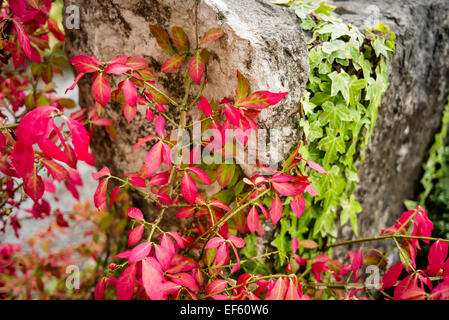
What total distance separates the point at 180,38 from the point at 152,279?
986 mm

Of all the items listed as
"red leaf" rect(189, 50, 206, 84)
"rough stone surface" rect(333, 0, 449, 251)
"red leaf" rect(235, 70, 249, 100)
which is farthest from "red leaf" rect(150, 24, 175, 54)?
"rough stone surface" rect(333, 0, 449, 251)

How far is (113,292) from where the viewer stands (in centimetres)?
234

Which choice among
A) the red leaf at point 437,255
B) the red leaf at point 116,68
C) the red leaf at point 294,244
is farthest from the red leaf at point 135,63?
the red leaf at point 437,255

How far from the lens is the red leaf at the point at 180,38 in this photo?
4.46 ft

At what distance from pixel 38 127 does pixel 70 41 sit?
1.09 meters

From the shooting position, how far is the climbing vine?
1434 mm

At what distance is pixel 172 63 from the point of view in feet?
4.53

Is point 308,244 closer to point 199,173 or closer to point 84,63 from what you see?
point 199,173

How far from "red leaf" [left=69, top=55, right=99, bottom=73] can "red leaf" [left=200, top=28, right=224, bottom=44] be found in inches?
16.9

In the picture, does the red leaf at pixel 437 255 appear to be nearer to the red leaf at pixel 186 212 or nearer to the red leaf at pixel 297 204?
the red leaf at pixel 297 204

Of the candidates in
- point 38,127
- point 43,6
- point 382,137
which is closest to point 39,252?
point 43,6

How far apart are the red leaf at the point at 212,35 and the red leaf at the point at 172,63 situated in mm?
168

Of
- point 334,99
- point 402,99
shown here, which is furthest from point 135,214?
point 402,99
